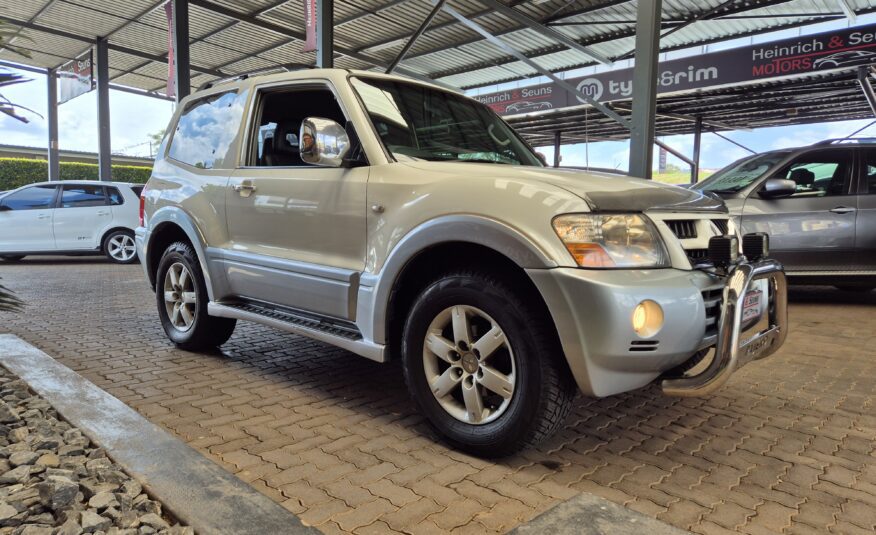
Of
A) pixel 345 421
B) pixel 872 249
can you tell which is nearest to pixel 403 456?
pixel 345 421

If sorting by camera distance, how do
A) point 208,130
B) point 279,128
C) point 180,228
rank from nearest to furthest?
1. point 279,128
2. point 208,130
3. point 180,228

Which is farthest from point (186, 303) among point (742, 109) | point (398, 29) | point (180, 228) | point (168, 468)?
point (742, 109)

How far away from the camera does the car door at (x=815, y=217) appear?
611cm

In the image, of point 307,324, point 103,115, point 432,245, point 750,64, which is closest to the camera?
point 432,245

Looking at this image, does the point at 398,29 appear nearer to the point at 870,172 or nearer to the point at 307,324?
the point at 870,172

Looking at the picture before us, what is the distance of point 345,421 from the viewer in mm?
3035

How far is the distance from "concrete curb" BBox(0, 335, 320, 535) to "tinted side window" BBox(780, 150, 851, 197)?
6362 millimetres

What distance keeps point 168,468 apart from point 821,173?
6832 millimetres

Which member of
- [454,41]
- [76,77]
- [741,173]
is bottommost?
[741,173]

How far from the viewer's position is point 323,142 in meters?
2.97

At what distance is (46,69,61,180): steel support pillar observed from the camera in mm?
18609

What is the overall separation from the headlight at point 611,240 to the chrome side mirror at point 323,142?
1270mm

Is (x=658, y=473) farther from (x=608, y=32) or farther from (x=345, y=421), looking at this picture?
(x=608, y=32)

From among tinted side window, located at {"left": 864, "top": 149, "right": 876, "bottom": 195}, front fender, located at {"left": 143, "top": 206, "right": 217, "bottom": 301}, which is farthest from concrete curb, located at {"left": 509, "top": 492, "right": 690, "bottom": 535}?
tinted side window, located at {"left": 864, "top": 149, "right": 876, "bottom": 195}
